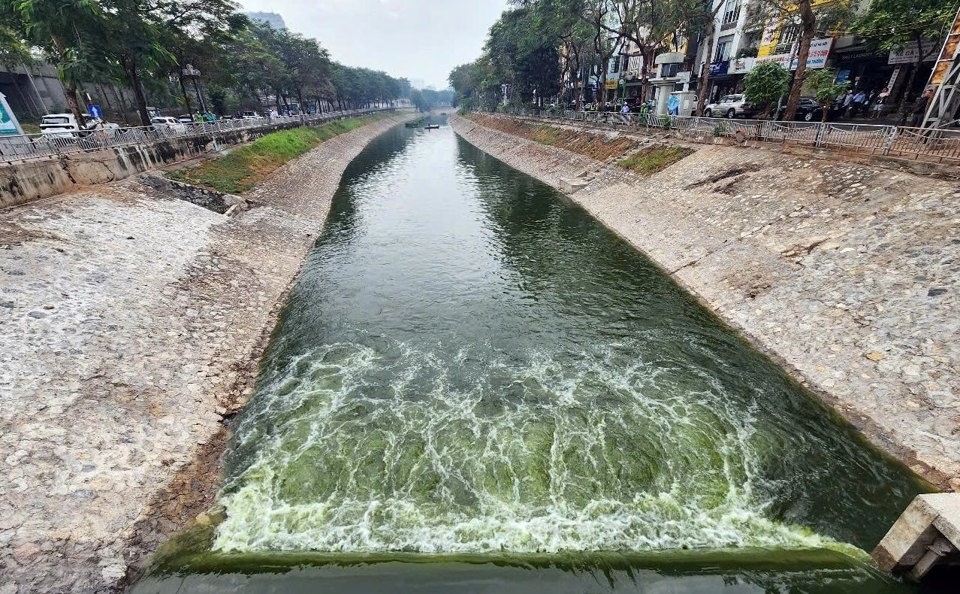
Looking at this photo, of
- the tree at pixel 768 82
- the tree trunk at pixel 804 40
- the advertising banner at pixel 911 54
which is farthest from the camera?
the advertising banner at pixel 911 54

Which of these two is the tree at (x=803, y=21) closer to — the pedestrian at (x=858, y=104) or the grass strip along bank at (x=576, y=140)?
the pedestrian at (x=858, y=104)

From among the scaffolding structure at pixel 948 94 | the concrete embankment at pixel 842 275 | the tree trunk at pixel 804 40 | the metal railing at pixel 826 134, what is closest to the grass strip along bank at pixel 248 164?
the concrete embankment at pixel 842 275

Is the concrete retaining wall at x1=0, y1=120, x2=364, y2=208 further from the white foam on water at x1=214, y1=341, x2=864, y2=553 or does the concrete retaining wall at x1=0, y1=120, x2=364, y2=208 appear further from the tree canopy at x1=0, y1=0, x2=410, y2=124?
the white foam on water at x1=214, y1=341, x2=864, y2=553

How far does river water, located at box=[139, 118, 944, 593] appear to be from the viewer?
7871 mm

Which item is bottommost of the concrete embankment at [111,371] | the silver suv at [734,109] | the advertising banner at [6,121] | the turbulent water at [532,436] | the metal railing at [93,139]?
the turbulent water at [532,436]

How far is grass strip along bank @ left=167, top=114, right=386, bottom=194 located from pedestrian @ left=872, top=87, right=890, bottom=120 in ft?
177

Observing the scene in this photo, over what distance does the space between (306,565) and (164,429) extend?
17.9 feet

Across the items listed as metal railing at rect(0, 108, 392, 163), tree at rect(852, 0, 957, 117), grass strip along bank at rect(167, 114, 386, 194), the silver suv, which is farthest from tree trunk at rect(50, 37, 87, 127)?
tree at rect(852, 0, 957, 117)

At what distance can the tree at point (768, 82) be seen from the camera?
29.8m

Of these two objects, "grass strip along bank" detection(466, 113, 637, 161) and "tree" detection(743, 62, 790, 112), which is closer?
"tree" detection(743, 62, 790, 112)

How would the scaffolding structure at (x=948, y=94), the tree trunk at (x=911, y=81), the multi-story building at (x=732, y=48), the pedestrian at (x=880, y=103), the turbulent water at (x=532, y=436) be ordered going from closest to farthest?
the turbulent water at (x=532, y=436) → the scaffolding structure at (x=948, y=94) → the tree trunk at (x=911, y=81) → the pedestrian at (x=880, y=103) → the multi-story building at (x=732, y=48)

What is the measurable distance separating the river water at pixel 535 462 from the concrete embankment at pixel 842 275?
3.19ft

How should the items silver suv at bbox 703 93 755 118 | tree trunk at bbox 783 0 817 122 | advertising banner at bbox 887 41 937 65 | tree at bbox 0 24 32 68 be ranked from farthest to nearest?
silver suv at bbox 703 93 755 118
tree at bbox 0 24 32 68
advertising banner at bbox 887 41 937 65
tree trunk at bbox 783 0 817 122

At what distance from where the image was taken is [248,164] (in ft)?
114
